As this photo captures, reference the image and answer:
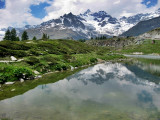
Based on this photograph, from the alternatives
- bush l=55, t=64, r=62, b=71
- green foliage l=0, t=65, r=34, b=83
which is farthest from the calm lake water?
bush l=55, t=64, r=62, b=71

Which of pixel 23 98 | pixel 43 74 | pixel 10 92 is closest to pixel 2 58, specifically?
pixel 43 74

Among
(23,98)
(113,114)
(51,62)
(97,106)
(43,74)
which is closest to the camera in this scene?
(113,114)

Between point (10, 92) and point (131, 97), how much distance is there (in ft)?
67.0

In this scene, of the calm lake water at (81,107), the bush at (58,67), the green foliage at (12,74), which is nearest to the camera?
the calm lake water at (81,107)

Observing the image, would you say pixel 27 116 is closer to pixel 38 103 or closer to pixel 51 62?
pixel 38 103

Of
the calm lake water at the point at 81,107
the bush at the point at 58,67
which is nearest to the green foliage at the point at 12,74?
the calm lake water at the point at 81,107

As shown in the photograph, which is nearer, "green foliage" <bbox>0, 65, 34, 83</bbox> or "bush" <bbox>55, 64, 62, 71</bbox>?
"green foliage" <bbox>0, 65, 34, 83</bbox>

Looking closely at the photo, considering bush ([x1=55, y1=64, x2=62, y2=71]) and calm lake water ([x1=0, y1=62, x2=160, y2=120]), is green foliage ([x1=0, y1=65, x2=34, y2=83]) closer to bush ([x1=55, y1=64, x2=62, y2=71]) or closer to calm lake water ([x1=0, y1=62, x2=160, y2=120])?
calm lake water ([x1=0, y1=62, x2=160, y2=120])

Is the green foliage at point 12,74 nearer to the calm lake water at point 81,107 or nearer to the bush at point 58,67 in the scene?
the calm lake water at point 81,107

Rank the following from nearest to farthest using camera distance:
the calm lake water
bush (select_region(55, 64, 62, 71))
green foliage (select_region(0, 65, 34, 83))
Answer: the calm lake water, green foliage (select_region(0, 65, 34, 83)), bush (select_region(55, 64, 62, 71))

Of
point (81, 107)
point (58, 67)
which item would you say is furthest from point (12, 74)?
point (81, 107)

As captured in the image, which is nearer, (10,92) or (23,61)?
(10,92)

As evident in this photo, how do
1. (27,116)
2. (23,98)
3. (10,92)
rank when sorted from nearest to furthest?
1. (27,116)
2. (23,98)
3. (10,92)

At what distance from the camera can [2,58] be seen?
41.8 metres
